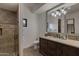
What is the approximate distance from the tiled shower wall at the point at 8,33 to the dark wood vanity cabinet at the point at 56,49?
644 mm

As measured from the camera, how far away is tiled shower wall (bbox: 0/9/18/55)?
2.55m

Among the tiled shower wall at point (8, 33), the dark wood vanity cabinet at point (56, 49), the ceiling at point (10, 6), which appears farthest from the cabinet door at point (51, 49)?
the ceiling at point (10, 6)

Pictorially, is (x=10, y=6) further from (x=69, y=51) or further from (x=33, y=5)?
(x=69, y=51)

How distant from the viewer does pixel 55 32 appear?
107 inches

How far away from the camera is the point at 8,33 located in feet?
8.73

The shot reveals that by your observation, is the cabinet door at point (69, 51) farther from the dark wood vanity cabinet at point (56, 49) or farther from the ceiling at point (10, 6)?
the ceiling at point (10, 6)

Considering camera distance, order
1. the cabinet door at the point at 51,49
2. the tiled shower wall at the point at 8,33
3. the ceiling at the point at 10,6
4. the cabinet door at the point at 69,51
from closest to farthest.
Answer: the cabinet door at the point at 69,51 → the ceiling at the point at 10,6 → the tiled shower wall at the point at 8,33 → the cabinet door at the point at 51,49

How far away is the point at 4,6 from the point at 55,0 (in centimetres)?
108

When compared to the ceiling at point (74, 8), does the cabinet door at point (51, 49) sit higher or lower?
lower

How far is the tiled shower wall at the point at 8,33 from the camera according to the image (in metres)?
2.55

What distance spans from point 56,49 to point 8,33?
3.86ft

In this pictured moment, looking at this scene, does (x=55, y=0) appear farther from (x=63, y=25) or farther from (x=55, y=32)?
(x=55, y=32)

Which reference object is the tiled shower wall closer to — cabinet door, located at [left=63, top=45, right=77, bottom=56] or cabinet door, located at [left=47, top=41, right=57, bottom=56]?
cabinet door, located at [left=47, top=41, right=57, bottom=56]

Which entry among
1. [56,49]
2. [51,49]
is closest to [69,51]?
[56,49]
